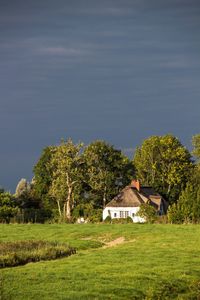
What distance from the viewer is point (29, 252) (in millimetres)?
28672

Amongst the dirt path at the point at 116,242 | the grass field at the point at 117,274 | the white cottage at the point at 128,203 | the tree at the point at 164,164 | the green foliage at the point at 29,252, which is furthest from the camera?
the tree at the point at 164,164

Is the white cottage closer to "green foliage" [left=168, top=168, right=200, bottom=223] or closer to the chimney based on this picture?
the chimney

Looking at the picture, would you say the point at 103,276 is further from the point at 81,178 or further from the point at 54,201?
the point at 54,201

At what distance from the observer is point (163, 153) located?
319 feet

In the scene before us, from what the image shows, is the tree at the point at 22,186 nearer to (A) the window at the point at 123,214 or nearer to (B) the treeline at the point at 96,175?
(B) the treeline at the point at 96,175

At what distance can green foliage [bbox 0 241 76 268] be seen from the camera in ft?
88.0

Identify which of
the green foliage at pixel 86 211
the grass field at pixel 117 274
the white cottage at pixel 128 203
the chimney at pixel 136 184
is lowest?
the grass field at pixel 117 274

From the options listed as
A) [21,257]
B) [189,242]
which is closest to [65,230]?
[189,242]

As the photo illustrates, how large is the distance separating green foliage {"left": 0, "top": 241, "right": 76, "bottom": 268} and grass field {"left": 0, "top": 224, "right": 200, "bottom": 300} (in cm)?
90

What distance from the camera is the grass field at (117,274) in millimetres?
19672

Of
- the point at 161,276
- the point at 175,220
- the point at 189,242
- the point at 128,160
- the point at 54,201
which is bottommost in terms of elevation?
the point at 161,276

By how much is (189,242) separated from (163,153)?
64.1 meters

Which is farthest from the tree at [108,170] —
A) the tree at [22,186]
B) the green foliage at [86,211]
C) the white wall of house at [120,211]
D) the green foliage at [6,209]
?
the green foliage at [6,209]

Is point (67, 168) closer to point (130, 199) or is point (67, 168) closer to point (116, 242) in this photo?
point (130, 199)
